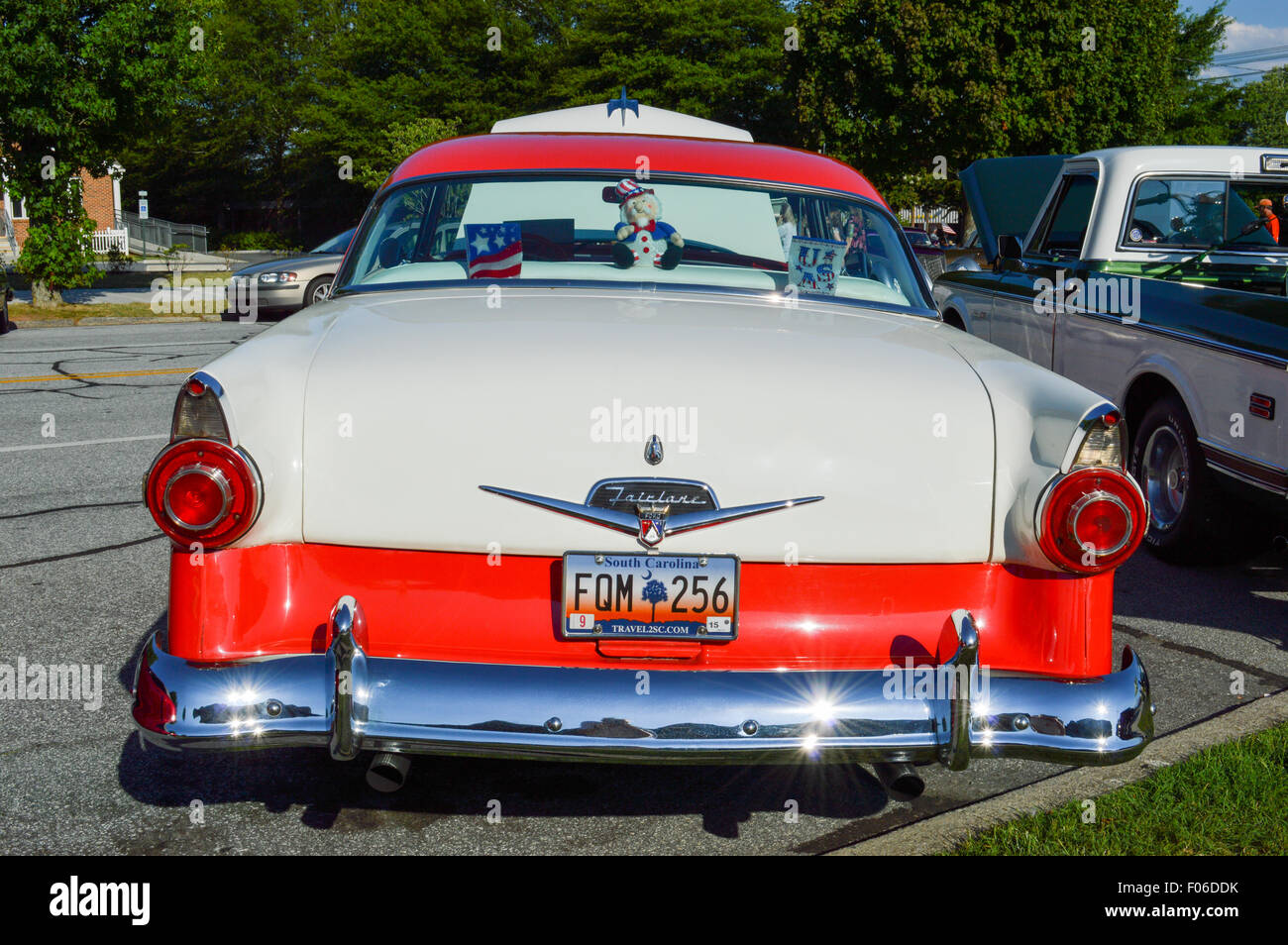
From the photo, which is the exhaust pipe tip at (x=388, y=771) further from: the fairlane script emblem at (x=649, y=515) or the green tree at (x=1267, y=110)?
the green tree at (x=1267, y=110)

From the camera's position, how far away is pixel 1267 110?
69.3 metres

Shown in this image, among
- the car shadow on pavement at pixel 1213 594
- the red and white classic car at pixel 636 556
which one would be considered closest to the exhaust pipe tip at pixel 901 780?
the red and white classic car at pixel 636 556

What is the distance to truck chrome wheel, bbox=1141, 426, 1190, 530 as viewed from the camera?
580cm

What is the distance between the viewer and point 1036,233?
7.66 metres

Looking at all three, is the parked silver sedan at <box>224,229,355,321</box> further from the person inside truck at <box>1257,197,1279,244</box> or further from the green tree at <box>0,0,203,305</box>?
the person inside truck at <box>1257,197,1279,244</box>

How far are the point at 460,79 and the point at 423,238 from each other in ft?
163

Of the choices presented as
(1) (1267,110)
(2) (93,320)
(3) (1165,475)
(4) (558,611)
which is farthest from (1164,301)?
(1) (1267,110)

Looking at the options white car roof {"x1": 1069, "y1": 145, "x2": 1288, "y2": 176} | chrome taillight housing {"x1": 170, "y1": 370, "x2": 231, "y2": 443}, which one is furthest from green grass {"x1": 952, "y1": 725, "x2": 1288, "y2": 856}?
white car roof {"x1": 1069, "y1": 145, "x2": 1288, "y2": 176}

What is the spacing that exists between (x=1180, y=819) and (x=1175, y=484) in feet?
9.69

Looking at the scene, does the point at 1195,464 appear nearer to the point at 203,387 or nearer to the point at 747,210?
the point at 747,210

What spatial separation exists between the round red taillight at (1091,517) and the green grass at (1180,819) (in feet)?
2.63
